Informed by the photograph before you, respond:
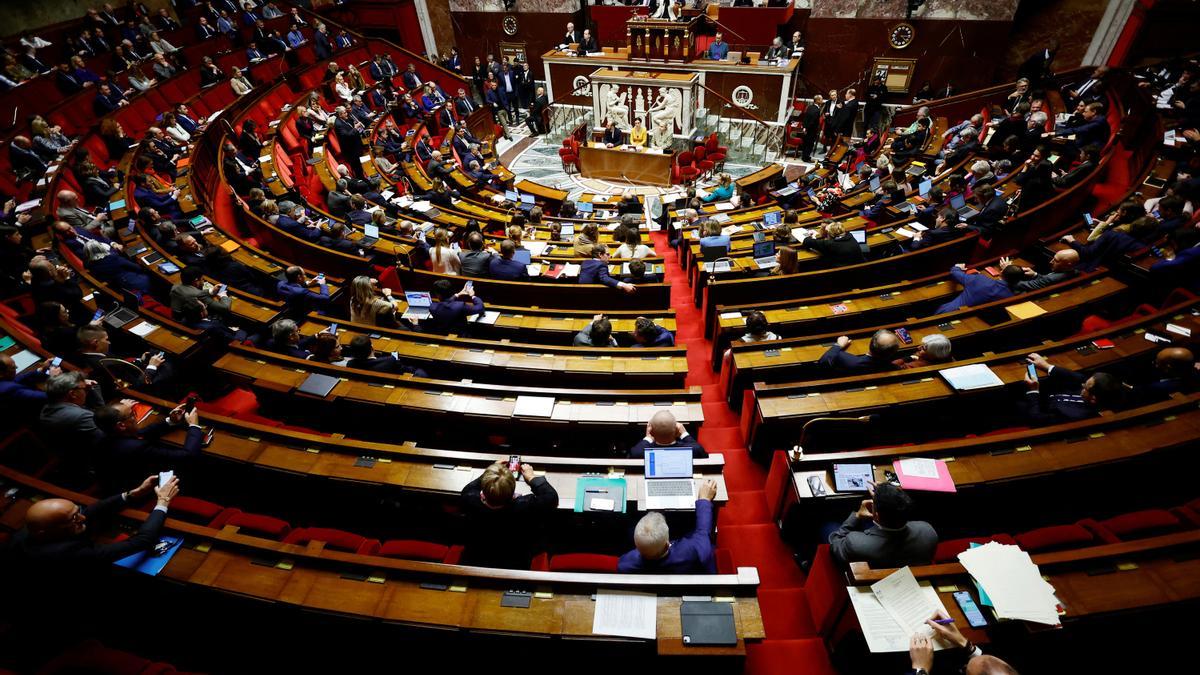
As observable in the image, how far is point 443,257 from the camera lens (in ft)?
24.7

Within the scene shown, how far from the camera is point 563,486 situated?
13.3ft

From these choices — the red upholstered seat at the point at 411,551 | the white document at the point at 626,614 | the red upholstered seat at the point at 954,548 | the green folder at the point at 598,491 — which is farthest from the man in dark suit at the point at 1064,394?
the red upholstered seat at the point at 411,551

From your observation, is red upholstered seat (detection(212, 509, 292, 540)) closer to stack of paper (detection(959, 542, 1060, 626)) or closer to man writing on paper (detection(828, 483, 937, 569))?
man writing on paper (detection(828, 483, 937, 569))

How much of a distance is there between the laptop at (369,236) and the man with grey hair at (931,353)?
24.0ft

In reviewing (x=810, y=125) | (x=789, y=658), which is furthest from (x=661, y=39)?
(x=789, y=658)

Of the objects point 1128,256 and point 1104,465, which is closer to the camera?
point 1104,465

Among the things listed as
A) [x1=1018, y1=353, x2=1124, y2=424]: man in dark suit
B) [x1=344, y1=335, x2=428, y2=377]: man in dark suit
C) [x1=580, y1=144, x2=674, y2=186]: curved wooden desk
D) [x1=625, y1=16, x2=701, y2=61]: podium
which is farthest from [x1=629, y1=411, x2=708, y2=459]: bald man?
[x1=625, y1=16, x2=701, y2=61]: podium

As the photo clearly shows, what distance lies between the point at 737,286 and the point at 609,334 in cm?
210

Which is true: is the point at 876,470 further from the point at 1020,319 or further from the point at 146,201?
the point at 146,201

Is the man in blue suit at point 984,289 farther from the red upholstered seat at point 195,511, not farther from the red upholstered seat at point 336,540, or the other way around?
the red upholstered seat at point 195,511

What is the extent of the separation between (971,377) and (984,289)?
71.6 inches

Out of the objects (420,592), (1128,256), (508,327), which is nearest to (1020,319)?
(1128,256)

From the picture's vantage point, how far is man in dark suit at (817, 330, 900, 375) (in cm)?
480

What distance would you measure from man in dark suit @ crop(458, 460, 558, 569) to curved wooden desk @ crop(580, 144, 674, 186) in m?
11.4
